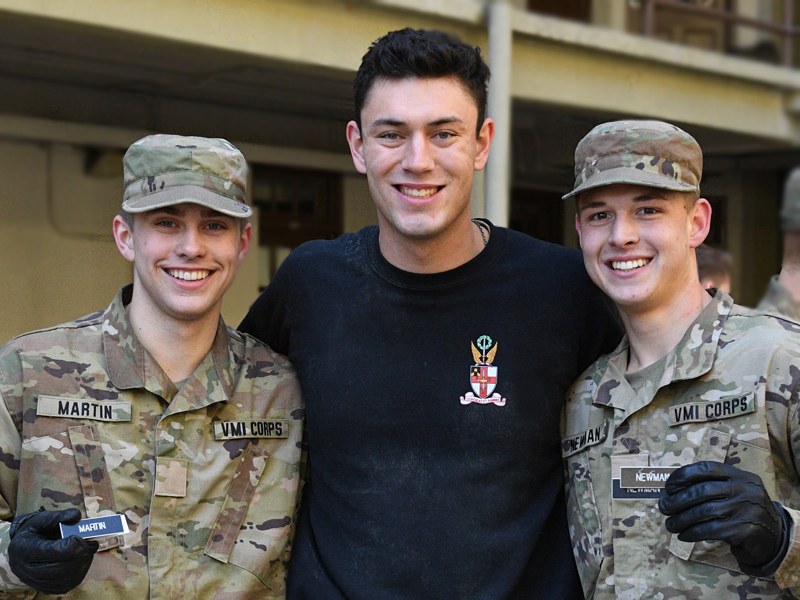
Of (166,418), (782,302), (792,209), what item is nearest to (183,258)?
(166,418)

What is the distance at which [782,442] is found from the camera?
2.05 metres

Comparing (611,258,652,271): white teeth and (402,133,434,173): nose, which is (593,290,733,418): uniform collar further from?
(402,133,434,173): nose

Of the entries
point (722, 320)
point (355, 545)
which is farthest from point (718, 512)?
point (355, 545)

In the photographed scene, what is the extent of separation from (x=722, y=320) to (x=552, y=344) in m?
0.43

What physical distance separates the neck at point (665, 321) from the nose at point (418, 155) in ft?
1.92

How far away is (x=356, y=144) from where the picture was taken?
2.65m

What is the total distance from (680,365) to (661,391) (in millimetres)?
78

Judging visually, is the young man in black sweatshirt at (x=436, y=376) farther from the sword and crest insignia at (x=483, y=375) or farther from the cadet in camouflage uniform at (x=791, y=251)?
the cadet in camouflage uniform at (x=791, y=251)

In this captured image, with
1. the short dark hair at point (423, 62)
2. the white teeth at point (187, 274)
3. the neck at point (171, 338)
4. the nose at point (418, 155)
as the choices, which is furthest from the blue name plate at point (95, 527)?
the short dark hair at point (423, 62)

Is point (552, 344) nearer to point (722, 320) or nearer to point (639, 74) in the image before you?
point (722, 320)

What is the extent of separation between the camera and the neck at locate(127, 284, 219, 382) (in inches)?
98.3

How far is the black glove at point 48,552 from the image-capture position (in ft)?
6.73

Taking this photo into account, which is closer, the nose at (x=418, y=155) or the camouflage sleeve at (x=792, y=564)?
the camouflage sleeve at (x=792, y=564)

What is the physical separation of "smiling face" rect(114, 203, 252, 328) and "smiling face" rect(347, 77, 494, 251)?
41 cm
